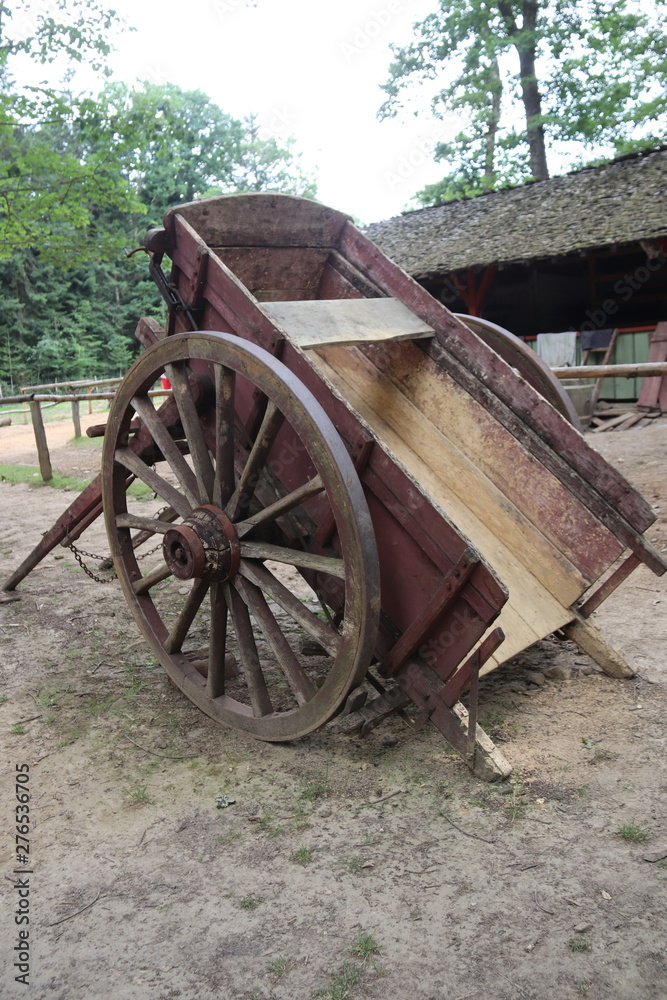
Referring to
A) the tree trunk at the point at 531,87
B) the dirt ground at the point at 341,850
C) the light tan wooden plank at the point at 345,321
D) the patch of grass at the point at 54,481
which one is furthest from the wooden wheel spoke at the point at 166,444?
the tree trunk at the point at 531,87

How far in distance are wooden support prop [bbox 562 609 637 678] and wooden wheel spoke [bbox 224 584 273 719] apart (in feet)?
4.16

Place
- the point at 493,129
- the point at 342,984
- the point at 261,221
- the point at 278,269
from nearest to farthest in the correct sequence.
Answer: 1. the point at 342,984
2. the point at 261,221
3. the point at 278,269
4. the point at 493,129

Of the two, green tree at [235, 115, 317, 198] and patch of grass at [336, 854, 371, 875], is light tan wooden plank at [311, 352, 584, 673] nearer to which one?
patch of grass at [336, 854, 371, 875]

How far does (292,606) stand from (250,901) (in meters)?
0.88

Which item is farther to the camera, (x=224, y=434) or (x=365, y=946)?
(x=224, y=434)

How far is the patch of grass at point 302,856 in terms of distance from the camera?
210 centimetres

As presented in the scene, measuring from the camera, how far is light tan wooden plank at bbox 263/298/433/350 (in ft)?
9.27

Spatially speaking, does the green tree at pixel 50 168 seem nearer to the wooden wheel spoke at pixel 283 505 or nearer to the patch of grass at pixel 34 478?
the patch of grass at pixel 34 478

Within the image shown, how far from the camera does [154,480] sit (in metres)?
2.97

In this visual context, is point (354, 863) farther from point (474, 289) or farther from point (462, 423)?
point (474, 289)

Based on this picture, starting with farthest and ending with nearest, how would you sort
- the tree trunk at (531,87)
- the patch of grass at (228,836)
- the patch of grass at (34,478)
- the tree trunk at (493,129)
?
the tree trunk at (493,129), the tree trunk at (531,87), the patch of grass at (34,478), the patch of grass at (228,836)

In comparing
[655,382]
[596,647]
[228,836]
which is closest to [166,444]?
[228,836]

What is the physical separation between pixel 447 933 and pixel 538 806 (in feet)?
1.92

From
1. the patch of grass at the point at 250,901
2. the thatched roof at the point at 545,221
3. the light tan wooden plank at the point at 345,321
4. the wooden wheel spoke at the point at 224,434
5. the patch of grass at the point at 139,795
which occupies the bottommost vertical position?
the patch of grass at the point at 139,795
